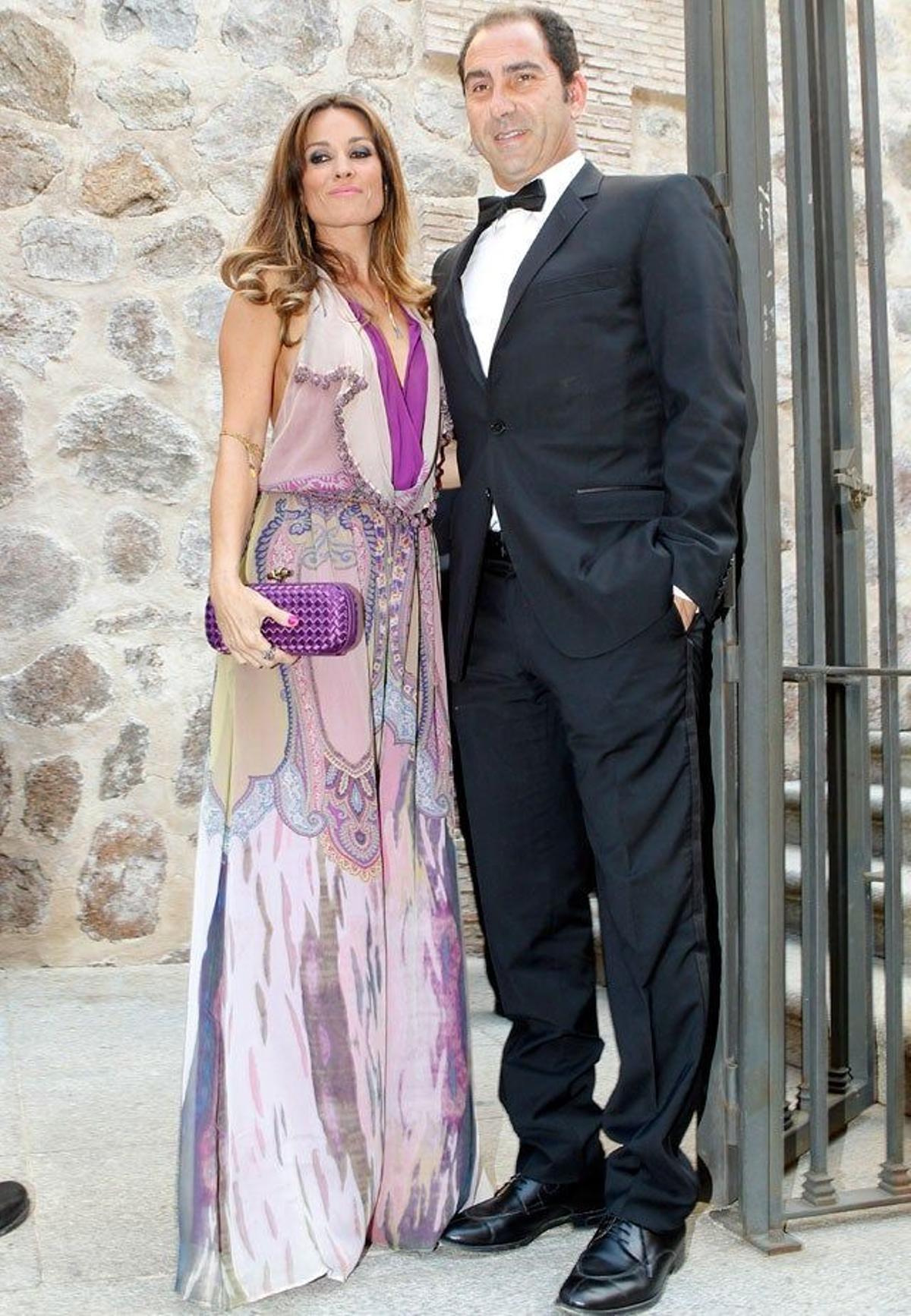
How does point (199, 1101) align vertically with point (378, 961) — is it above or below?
below

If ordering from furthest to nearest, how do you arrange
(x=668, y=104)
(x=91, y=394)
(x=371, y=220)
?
(x=668, y=104), (x=91, y=394), (x=371, y=220)

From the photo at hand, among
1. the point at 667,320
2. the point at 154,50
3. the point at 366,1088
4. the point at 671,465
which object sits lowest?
the point at 366,1088

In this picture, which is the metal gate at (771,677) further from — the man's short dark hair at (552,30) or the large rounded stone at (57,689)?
the large rounded stone at (57,689)

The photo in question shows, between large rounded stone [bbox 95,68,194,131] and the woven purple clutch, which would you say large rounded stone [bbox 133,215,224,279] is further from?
the woven purple clutch

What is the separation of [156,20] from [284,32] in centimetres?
37

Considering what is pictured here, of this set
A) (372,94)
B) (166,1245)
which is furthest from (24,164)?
(166,1245)

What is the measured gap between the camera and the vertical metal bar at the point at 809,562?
7.71 feet

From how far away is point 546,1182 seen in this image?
2.30 meters

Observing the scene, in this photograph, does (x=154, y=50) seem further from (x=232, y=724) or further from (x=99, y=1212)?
(x=99, y=1212)

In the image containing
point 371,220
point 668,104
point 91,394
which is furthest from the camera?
point 668,104

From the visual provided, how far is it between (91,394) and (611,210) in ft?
7.13

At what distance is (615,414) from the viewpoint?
6.97 ft

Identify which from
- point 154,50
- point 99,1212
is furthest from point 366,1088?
point 154,50

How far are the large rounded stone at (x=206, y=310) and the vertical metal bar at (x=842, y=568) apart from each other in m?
1.88
